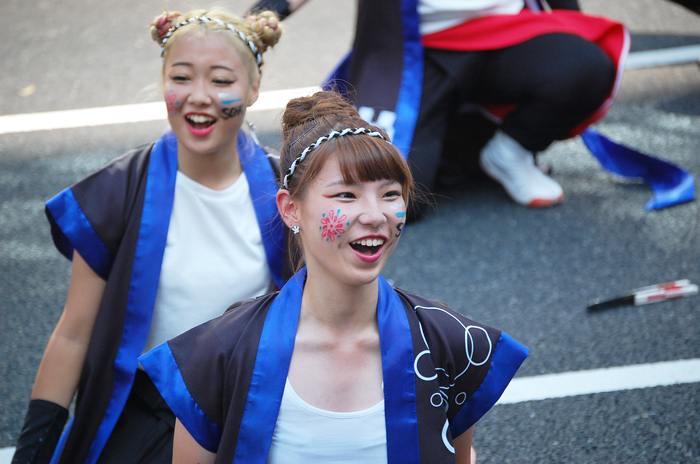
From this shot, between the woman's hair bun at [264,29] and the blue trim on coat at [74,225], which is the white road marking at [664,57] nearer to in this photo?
the woman's hair bun at [264,29]

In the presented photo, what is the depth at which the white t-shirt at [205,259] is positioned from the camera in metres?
1.82

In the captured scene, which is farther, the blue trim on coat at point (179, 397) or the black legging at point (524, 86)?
the black legging at point (524, 86)

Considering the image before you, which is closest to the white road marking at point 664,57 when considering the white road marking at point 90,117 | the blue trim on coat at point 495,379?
the white road marking at point 90,117

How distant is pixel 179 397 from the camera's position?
4.38ft

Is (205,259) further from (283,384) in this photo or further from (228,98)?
(283,384)

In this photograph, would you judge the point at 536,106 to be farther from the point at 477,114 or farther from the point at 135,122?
the point at 135,122

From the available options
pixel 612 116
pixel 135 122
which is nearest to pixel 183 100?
pixel 135 122

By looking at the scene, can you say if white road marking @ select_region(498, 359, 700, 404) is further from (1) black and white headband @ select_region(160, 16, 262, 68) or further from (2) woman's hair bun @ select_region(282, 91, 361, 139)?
(1) black and white headband @ select_region(160, 16, 262, 68)

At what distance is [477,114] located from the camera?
353cm

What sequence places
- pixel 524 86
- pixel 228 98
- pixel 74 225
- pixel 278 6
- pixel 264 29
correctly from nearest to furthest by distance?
pixel 74 225 → pixel 228 98 → pixel 264 29 → pixel 278 6 → pixel 524 86

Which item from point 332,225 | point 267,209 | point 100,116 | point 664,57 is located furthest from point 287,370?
point 664,57

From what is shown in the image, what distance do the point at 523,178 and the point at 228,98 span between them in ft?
6.09

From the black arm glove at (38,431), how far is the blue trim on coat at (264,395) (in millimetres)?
728

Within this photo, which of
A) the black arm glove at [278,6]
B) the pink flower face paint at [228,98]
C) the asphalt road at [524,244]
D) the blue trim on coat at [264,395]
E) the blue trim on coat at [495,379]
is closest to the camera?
the blue trim on coat at [264,395]
